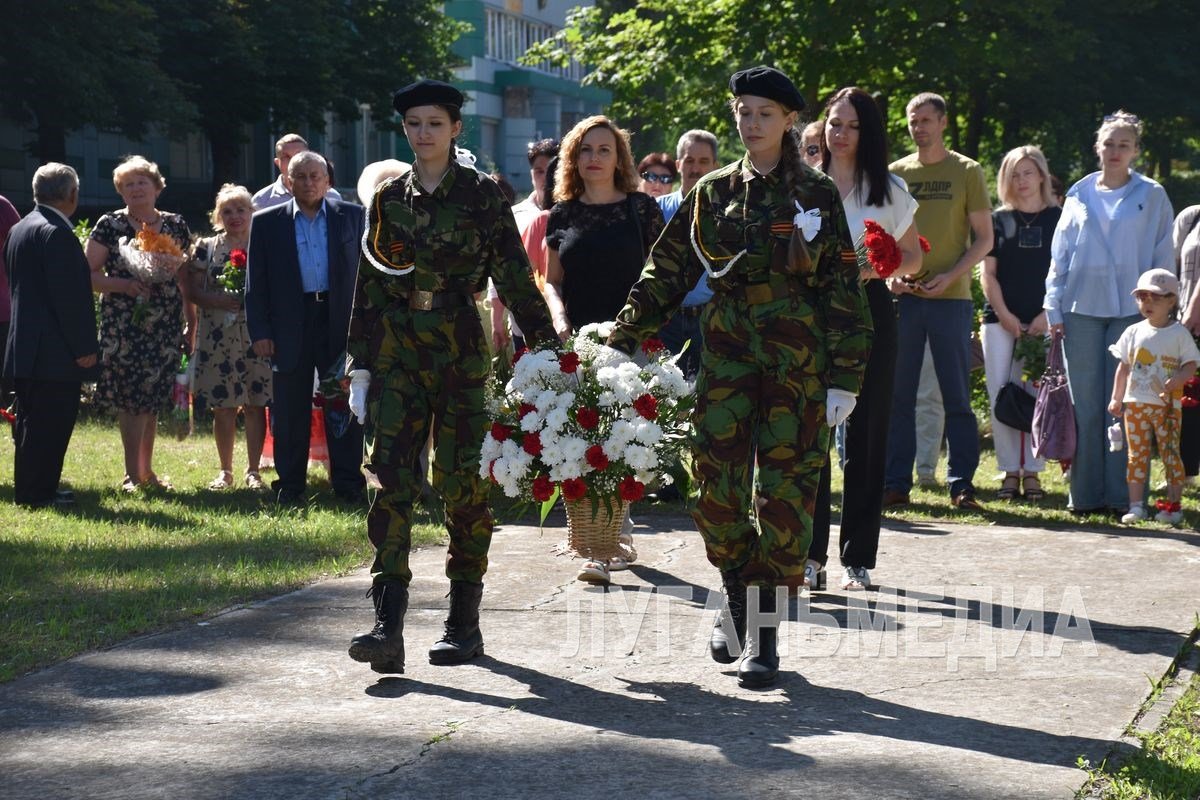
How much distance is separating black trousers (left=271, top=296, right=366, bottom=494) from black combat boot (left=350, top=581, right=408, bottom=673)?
4.32m

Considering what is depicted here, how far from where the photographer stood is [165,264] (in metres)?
10.6

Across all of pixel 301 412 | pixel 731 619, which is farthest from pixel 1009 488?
pixel 731 619

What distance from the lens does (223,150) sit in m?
41.7

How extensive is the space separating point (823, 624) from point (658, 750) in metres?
1.96

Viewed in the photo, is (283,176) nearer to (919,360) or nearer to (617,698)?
(919,360)

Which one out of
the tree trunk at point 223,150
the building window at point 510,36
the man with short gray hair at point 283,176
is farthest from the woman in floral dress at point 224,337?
the building window at point 510,36

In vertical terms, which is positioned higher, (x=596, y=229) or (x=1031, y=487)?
(x=596, y=229)

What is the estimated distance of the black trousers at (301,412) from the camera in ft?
33.2

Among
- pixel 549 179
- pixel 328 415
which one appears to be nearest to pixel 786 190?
pixel 549 179

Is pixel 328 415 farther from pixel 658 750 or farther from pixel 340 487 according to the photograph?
pixel 658 750

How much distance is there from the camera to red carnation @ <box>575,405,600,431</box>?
5895 millimetres

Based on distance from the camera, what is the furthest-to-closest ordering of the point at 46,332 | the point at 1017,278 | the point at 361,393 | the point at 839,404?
the point at 1017,278
the point at 46,332
the point at 361,393
the point at 839,404

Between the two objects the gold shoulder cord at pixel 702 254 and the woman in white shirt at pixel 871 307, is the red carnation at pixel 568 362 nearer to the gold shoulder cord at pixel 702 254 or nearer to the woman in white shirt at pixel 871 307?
the gold shoulder cord at pixel 702 254

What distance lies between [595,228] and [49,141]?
28.3m
